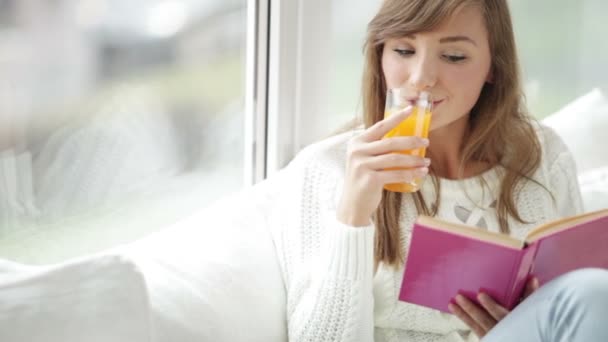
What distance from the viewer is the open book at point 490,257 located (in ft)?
4.46

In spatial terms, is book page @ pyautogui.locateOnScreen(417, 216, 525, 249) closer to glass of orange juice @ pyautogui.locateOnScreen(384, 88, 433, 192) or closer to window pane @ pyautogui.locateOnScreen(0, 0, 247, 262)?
glass of orange juice @ pyautogui.locateOnScreen(384, 88, 433, 192)

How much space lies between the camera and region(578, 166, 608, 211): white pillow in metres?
2.48

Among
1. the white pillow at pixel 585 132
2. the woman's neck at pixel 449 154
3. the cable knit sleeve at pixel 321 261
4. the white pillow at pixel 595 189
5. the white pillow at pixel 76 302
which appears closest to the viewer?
the white pillow at pixel 76 302

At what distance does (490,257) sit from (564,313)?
16 centimetres

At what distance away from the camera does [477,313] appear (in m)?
1.54

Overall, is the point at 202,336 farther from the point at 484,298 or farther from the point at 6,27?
the point at 6,27

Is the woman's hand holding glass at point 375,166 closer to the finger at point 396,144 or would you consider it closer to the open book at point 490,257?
the finger at point 396,144

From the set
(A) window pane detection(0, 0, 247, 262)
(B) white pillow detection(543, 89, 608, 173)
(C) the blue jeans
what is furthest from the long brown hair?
(B) white pillow detection(543, 89, 608, 173)

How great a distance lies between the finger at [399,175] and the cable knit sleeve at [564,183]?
609mm

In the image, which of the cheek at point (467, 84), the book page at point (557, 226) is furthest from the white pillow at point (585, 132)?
the book page at point (557, 226)

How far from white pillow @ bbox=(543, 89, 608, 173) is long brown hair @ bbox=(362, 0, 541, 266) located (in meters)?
0.66

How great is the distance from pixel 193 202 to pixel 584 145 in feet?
4.18

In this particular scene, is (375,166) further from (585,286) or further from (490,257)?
(585,286)

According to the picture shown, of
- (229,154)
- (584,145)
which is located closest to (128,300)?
(229,154)
